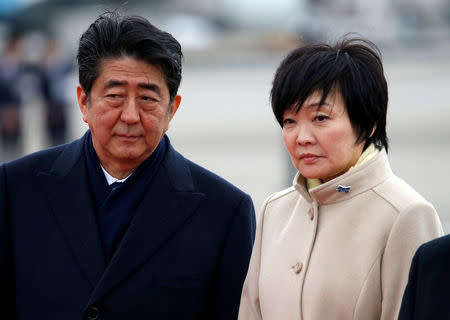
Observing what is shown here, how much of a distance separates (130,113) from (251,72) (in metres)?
23.1

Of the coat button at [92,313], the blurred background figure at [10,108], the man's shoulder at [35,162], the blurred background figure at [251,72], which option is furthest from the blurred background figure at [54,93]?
the coat button at [92,313]

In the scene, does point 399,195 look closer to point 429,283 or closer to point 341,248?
point 341,248

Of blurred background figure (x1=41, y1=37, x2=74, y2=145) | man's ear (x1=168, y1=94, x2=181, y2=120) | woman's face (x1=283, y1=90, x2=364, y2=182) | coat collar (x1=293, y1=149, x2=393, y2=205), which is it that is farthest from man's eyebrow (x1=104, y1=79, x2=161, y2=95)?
blurred background figure (x1=41, y1=37, x2=74, y2=145)

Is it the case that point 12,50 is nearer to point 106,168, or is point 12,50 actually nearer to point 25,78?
point 25,78

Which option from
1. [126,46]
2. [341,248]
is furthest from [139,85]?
[341,248]

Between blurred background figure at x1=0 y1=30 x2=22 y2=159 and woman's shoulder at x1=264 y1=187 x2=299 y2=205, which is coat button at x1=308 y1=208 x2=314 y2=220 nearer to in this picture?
woman's shoulder at x1=264 y1=187 x2=299 y2=205

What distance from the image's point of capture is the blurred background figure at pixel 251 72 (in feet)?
39.6

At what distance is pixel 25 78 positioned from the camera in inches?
538

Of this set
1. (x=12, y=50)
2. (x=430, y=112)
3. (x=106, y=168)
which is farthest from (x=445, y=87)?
(x=106, y=168)

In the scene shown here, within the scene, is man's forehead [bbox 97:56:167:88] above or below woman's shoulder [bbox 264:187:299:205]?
above

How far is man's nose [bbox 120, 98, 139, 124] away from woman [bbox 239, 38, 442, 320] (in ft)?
1.48

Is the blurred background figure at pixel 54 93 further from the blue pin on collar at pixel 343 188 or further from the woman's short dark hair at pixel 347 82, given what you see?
the blue pin on collar at pixel 343 188

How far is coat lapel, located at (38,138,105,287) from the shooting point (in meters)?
2.98

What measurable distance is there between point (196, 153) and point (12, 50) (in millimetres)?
3341
